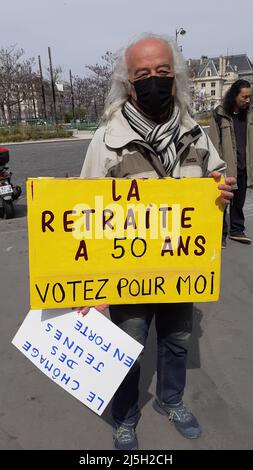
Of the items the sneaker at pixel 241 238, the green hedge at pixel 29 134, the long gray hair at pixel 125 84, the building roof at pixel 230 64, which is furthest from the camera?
the building roof at pixel 230 64

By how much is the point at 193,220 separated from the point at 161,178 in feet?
0.76

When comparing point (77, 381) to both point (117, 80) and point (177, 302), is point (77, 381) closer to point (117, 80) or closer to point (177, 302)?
point (177, 302)

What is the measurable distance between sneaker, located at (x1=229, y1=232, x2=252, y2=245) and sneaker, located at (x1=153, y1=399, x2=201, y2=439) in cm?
301

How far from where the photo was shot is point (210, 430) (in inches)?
84.1

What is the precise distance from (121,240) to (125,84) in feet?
2.25

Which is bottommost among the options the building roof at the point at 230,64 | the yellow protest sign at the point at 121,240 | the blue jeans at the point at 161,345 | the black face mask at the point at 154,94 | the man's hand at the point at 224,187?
the blue jeans at the point at 161,345

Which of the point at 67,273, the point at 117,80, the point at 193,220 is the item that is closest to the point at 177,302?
the point at 193,220

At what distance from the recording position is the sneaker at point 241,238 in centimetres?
492

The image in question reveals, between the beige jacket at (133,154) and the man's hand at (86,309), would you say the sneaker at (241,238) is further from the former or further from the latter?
the man's hand at (86,309)

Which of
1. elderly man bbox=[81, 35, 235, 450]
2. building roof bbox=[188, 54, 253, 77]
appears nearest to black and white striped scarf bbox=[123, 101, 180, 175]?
elderly man bbox=[81, 35, 235, 450]

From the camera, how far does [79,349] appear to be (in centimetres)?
187

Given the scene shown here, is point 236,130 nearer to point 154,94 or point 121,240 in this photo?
point 154,94

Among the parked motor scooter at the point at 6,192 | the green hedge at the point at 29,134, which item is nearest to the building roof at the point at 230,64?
the green hedge at the point at 29,134

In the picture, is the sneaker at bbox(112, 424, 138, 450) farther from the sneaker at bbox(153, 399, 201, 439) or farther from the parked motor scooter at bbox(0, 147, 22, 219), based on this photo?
the parked motor scooter at bbox(0, 147, 22, 219)
